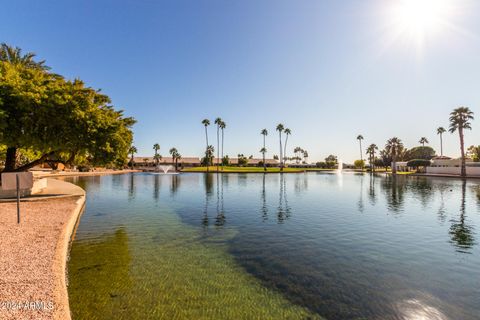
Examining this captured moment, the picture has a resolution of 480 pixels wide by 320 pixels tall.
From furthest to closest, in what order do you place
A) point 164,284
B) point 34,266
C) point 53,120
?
1. point 53,120
2. point 164,284
3. point 34,266

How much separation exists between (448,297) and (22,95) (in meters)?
27.5

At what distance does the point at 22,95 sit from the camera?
19062 mm

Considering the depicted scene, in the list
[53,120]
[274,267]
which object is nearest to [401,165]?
[274,267]

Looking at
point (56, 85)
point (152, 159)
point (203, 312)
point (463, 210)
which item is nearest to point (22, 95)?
point (56, 85)

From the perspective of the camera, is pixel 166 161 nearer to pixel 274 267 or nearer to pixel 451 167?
pixel 451 167

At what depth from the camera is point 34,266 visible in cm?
778

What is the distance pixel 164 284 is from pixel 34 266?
4016 millimetres

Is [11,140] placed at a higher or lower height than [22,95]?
lower

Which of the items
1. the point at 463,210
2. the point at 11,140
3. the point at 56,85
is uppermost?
the point at 56,85

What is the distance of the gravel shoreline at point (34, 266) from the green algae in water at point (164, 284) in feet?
3.06

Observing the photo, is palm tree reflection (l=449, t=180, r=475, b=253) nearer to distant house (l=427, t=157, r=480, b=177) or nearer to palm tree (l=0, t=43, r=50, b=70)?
palm tree (l=0, t=43, r=50, b=70)

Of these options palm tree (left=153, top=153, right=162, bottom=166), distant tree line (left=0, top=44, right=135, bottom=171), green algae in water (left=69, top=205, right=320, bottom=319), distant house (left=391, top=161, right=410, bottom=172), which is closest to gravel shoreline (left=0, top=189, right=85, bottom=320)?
green algae in water (left=69, top=205, right=320, bottom=319)

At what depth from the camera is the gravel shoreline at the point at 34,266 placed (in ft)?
18.5

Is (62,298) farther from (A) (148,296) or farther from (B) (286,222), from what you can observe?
(B) (286,222)
